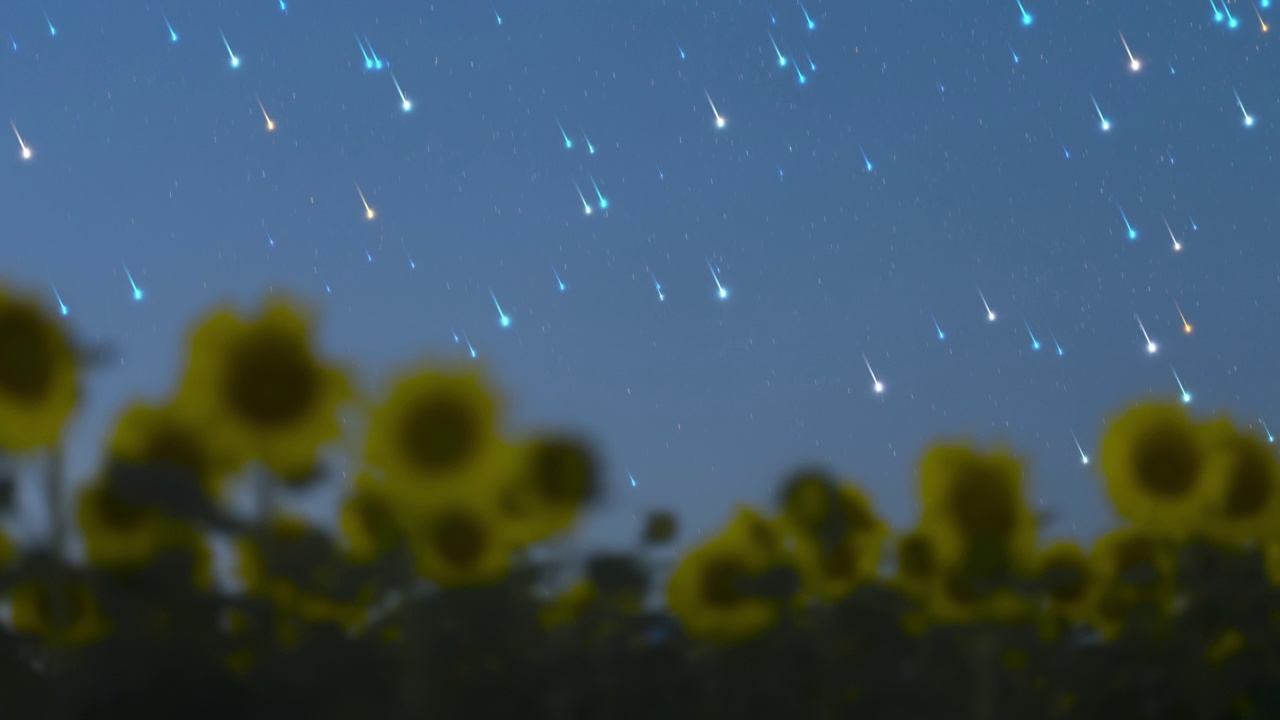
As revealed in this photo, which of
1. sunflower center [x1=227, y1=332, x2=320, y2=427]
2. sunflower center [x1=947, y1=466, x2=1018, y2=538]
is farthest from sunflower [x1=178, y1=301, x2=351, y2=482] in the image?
sunflower center [x1=947, y1=466, x2=1018, y2=538]

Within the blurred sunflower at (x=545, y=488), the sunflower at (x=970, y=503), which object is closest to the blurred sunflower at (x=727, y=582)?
the sunflower at (x=970, y=503)

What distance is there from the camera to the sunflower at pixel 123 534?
0.92m

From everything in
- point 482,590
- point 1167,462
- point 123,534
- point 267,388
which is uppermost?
point 267,388

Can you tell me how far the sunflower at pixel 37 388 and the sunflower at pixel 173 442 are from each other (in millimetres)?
60

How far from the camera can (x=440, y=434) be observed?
1.29m

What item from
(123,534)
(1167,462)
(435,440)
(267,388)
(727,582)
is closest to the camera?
(123,534)

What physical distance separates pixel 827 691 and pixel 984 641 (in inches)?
9.5

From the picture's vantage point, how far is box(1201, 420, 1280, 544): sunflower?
248 centimetres

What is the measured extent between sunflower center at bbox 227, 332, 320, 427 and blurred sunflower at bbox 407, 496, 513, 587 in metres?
0.16

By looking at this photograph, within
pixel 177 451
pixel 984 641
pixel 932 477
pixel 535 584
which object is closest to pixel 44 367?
pixel 177 451

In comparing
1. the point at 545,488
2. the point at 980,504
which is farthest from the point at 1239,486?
the point at 545,488

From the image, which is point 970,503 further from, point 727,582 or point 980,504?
point 727,582

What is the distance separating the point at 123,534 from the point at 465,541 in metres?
0.39

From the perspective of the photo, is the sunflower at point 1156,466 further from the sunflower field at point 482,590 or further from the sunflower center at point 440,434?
the sunflower center at point 440,434
